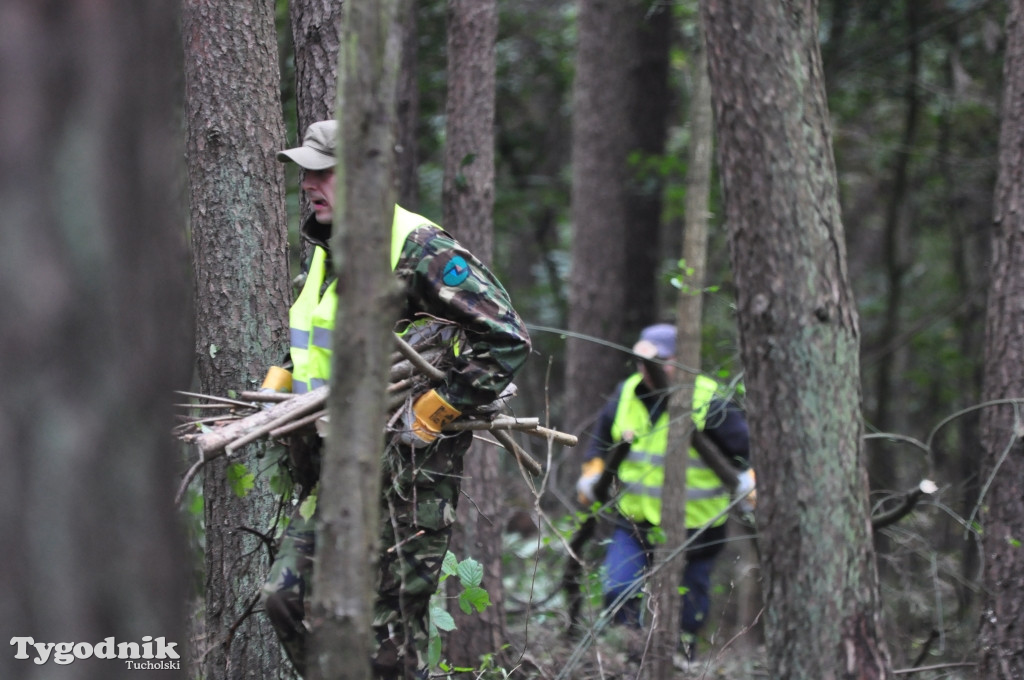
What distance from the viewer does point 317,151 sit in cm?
335

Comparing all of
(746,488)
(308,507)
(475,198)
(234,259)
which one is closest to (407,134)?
(475,198)

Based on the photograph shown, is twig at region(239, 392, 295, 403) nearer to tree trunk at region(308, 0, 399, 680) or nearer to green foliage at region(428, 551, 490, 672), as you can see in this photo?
tree trunk at region(308, 0, 399, 680)

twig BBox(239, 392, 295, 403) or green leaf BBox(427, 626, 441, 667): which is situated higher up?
twig BBox(239, 392, 295, 403)

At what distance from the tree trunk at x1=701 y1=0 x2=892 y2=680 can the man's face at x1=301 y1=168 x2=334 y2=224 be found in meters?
1.46

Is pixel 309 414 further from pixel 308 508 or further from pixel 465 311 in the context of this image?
pixel 465 311

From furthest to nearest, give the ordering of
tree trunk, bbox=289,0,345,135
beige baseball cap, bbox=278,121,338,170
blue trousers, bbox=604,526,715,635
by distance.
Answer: blue trousers, bbox=604,526,715,635
tree trunk, bbox=289,0,345,135
beige baseball cap, bbox=278,121,338,170

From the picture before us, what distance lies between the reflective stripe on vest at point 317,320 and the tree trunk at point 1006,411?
10.8 ft

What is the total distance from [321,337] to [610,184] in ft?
23.3

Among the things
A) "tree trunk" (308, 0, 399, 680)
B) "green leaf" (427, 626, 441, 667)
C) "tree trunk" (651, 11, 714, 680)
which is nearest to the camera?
"tree trunk" (308, 0, 399, 680)

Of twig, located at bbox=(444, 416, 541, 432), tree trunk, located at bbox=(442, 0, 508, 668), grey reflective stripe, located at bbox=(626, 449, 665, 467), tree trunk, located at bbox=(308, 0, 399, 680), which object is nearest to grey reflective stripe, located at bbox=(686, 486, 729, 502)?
grey reflective stripe, located at bbox=(626, 449, 665, 467)

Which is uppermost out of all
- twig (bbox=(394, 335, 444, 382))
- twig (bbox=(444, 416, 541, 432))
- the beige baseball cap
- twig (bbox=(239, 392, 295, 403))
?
the beige baseball cap

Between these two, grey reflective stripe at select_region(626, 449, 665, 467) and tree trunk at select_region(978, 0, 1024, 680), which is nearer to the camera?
tree trunk at select_region(978, 0, 1024, 680)

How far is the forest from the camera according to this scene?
6.16 ft

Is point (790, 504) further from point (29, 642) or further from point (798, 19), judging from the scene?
point (29, 642)
